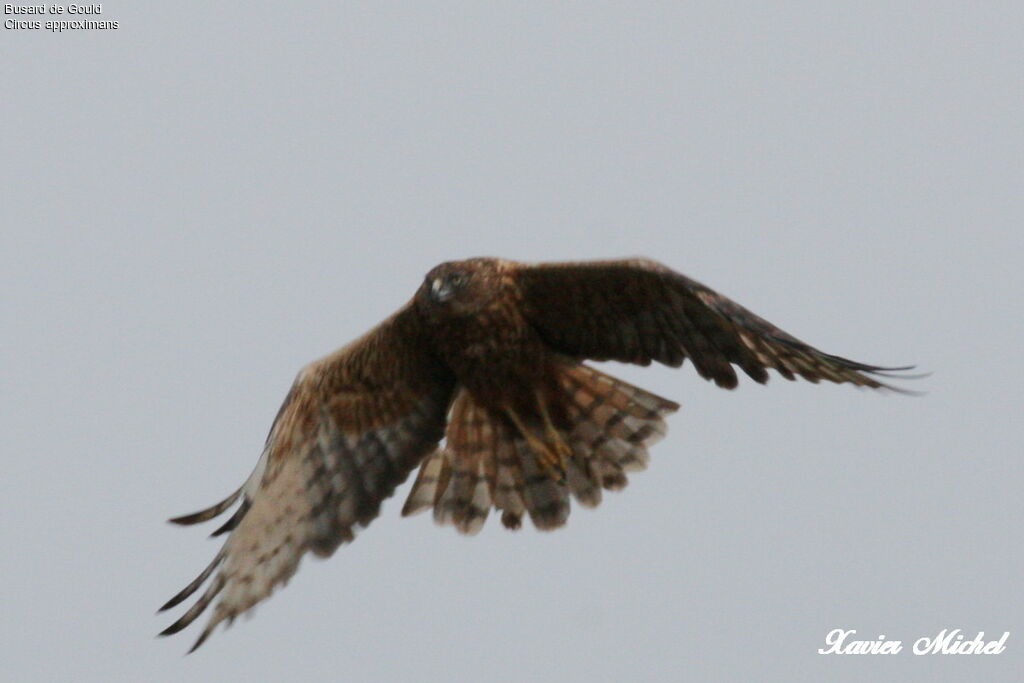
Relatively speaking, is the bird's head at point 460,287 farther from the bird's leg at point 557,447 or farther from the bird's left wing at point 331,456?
the bird's leg at point 557,447

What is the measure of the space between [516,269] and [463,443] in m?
1.10

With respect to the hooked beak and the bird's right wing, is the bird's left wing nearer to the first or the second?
the hooked beak

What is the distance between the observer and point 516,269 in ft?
26.1

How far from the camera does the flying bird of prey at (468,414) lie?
7.86 metres

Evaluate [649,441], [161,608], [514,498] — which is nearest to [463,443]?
[514,498]

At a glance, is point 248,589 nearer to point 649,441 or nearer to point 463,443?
point 463,443

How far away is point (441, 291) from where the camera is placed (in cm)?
786

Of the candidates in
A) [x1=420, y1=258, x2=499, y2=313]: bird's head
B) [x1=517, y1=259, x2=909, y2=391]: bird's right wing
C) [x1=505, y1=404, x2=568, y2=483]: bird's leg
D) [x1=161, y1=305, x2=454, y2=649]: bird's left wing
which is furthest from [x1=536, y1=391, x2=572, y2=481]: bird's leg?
[x1=420, y1=258, x2=499, y2=313]: bird's head

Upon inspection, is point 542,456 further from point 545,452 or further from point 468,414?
point 468,414

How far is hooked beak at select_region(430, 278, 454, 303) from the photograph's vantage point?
25.8 ft

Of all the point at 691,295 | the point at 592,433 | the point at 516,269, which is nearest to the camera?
the point at 691,295

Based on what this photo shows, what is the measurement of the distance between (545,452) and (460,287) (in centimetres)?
103

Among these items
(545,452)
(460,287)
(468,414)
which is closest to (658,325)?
(460,287)

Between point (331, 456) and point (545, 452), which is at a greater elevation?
point (331, 456)
